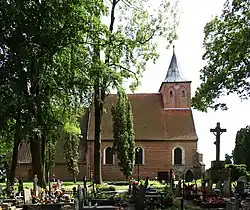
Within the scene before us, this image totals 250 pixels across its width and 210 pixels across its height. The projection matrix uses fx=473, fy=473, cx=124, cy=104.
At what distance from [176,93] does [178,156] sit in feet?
25.1

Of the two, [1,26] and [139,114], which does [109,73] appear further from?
[139,114]

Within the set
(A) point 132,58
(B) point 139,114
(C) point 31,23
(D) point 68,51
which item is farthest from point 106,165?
(C) point 31,23

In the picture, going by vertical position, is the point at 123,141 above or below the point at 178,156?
above

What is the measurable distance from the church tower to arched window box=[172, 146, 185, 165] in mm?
5582

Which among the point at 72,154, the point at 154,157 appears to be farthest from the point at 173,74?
the point at 72,154

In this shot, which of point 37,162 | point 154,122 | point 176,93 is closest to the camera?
point 37,162

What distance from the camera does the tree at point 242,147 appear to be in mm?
48178

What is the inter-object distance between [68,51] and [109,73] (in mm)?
2443

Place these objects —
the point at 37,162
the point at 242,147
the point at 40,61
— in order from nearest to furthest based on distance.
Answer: the point at 40,61, the point at 37,162, the point at 242,147

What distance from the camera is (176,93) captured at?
53969mm

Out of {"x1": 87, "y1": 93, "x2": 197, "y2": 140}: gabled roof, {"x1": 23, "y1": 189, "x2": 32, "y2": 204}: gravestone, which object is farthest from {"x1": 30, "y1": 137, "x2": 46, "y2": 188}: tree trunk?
{"x1": 87, "y1": 93, "x2": 197, "y2": 140}: gabled roof

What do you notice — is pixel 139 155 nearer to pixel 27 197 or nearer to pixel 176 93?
pixel 176 93

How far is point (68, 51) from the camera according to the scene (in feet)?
73.9

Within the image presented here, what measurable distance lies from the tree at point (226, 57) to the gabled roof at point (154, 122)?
2264 centimetres
